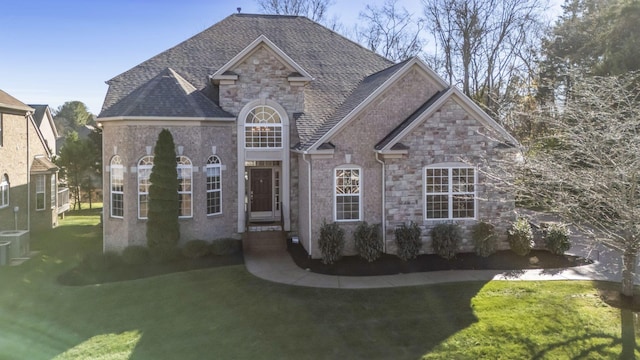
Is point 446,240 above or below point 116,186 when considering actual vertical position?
below

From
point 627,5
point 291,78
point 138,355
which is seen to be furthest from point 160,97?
point 627,5

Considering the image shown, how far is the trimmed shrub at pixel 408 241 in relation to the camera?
48.4 feet

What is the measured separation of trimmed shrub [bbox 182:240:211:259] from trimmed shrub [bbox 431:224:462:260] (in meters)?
8.25

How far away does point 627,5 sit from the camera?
22.8 m

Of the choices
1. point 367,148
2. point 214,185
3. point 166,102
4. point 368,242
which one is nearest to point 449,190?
point 367,148

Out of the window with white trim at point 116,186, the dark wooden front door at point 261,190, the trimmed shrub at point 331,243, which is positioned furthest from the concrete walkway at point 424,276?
the window with white trim at point 116,186

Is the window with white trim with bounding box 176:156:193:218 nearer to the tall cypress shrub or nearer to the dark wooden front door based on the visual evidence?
the tall cypress shrub

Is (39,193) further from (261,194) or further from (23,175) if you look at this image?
(261,194)

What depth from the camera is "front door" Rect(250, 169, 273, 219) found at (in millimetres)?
19141

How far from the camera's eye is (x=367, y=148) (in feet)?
51.1

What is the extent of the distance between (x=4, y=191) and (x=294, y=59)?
14.3 metres

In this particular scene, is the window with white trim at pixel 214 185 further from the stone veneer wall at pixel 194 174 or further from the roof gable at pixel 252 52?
the roof gable at pixel 252 52

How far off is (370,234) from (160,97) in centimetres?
940

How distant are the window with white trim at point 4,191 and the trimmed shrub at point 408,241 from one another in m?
17.2
